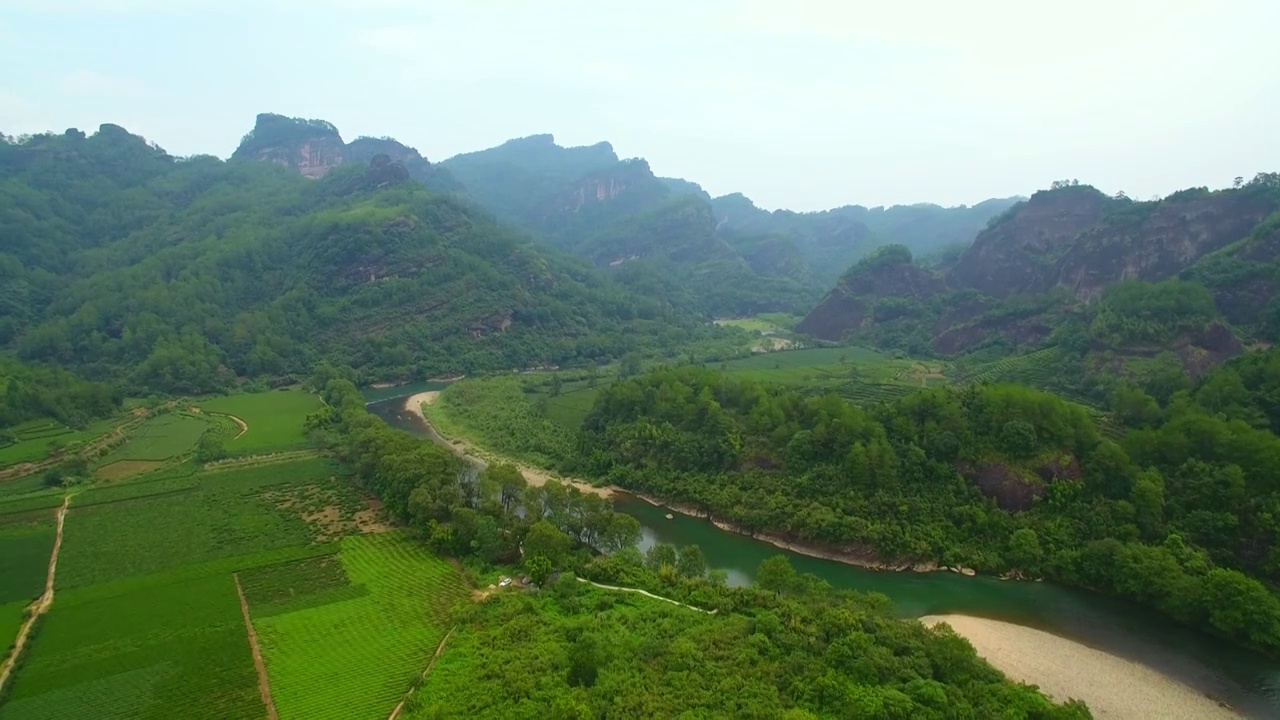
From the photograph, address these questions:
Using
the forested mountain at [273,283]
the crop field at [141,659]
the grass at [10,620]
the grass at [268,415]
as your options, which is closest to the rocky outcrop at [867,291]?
the forested mountain at [273,283]

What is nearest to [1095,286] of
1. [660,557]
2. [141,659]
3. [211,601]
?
[660,557]

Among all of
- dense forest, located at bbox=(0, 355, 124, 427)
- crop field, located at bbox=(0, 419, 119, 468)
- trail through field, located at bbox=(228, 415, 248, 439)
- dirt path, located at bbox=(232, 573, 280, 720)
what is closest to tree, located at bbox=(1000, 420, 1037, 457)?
dirt path, located at bbox=(232, 573, 280, 720)

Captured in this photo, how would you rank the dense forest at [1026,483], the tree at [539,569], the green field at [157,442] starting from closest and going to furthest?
1. the tree at [539,569]
2. the dense forest at [1026,483]
3. the green field at [157,442]

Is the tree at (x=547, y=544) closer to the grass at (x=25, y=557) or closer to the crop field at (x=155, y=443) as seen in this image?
the grass at (x=25, y=557)

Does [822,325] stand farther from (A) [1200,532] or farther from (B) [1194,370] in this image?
(A) [1200,532]

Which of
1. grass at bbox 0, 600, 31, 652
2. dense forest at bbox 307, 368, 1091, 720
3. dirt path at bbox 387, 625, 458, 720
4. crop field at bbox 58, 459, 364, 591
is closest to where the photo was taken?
dense forest at bbox 307, 368, 1091, 720

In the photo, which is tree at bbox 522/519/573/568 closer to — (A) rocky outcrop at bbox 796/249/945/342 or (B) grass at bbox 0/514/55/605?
(B) grass at bbox 0/514/55/605
